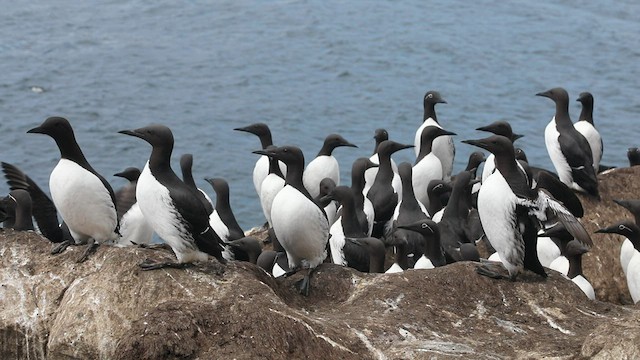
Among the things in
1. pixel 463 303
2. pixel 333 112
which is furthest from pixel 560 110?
pixel 333 112

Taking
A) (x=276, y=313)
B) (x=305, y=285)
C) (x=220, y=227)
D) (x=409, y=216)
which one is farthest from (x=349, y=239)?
(x=276, y=313)

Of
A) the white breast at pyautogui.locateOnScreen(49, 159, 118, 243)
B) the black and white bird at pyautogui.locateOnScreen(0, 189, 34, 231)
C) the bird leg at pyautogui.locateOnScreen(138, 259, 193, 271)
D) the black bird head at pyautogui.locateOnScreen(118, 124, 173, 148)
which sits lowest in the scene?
the black and white bird at pyautogui.locateOnScreen(0, 189, 34, 231)

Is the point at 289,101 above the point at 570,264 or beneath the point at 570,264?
beneath

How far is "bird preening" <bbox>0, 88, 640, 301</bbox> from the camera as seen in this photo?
26.8 ft

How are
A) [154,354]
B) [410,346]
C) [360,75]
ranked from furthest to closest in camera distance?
[360,75] → [410,346] → [154,354]

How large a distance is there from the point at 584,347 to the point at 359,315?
1.57 meters

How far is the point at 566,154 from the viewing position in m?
12.8

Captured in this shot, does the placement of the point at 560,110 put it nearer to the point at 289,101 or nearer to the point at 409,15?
the point at 289,101

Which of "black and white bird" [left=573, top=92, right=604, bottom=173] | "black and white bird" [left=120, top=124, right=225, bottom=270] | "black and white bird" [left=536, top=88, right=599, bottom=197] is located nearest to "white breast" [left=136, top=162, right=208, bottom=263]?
"black and white bird" [left=120, top=124, right=225, bottom=270]

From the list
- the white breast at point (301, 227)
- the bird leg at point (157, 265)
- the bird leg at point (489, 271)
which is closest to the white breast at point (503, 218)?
the bird leg at point (489, 271)

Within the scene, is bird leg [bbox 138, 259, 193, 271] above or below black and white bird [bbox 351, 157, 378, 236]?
→ above

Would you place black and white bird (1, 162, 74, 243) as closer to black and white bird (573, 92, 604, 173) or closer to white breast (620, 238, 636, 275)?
white breast (620, 238, 636, 275)

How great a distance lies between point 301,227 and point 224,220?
2.41 metres

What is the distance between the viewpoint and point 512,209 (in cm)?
860
